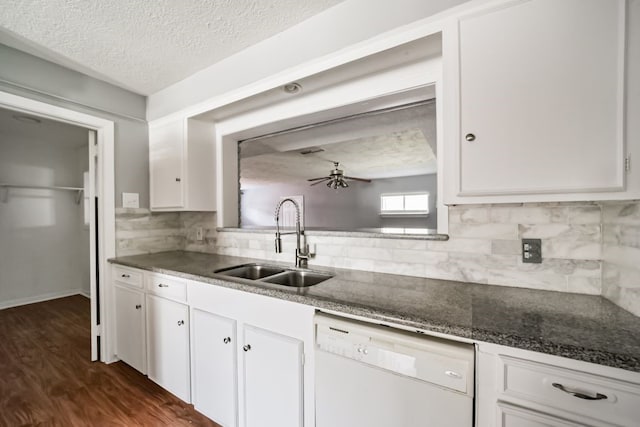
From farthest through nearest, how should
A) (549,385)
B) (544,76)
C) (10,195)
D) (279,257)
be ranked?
1. (10,195)
2. (279,257)
3. (544,76)
4. (549,385)

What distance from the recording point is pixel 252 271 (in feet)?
6.52

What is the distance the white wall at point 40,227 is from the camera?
3.66 m

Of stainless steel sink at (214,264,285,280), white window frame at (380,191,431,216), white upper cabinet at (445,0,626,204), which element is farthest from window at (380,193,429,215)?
stainless steel sink at (214,264,285,280)

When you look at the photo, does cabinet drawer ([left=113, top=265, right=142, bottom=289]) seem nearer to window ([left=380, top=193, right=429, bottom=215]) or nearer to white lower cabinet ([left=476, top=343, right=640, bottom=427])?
window ([left=380, top=193, right=429, bottom=215])

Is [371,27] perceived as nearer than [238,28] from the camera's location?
Yes

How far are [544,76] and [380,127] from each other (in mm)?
974

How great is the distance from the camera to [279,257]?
2014mm

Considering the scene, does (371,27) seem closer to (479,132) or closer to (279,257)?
(479,132)

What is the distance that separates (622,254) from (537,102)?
65cm

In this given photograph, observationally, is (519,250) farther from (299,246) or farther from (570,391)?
(299,246)

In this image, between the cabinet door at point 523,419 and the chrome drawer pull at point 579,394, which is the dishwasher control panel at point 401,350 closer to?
the cabinet door at point 523,419

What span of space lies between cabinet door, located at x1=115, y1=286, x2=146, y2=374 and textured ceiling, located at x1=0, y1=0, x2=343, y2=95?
182 cm

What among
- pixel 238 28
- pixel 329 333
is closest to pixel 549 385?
pixel 329 333

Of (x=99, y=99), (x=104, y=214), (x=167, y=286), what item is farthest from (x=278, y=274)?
(x=99, y=99)
